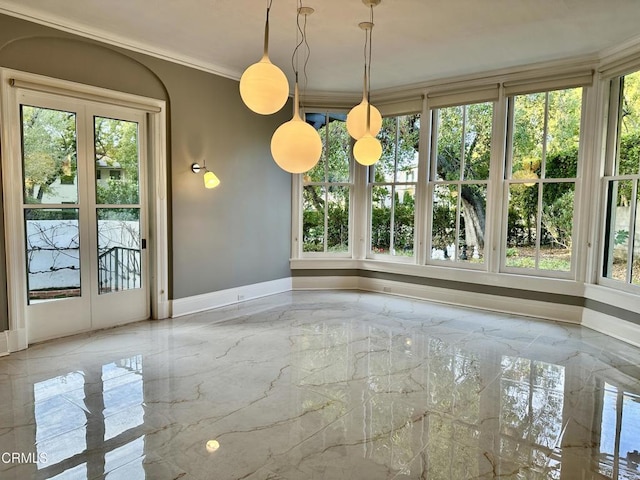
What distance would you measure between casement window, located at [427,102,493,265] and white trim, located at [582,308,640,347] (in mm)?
1364

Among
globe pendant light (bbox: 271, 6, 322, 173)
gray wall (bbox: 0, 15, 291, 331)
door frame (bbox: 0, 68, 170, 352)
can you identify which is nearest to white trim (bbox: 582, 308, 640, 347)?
globe pendant light (bbox: 271, 6, 322, 173)

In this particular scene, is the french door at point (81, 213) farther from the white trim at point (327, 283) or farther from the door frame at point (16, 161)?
the white trim at point (327, 283)

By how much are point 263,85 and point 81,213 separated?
283 cm

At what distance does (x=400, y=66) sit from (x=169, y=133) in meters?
2.82

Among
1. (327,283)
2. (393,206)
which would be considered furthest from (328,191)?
(327,283)

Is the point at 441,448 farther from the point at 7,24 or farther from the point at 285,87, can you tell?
the point at 7,24

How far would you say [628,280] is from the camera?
14.3 feet

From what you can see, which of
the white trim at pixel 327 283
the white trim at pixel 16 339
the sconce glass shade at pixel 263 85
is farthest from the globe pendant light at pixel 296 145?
the white trim at pixel 327 283

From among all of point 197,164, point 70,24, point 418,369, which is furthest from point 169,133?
point 418,369

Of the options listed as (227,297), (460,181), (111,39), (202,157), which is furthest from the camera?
(460,181)

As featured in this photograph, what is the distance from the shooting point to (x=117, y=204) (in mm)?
4539

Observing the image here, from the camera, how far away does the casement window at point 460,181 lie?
552cm

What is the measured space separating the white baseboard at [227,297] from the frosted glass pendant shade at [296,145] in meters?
3.16

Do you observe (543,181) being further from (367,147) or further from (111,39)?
(111,39)
